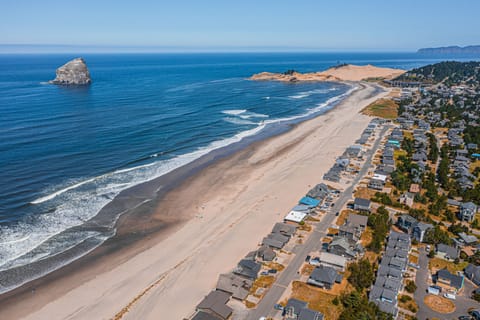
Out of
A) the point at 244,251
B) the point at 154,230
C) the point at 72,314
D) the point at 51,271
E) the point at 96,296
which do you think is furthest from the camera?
the point at 154,230

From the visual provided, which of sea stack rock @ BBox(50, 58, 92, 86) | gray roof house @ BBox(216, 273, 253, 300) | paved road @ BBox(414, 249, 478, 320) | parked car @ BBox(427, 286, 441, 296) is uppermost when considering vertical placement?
sea stack rock @ BBox(50, 58, 92, 86)

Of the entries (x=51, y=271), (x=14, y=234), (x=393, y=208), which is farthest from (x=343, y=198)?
(x=14, y=234)

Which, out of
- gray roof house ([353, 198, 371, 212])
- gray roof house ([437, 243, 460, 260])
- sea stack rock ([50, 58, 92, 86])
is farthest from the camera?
sea stack rock ([50, 58, 92, 86])

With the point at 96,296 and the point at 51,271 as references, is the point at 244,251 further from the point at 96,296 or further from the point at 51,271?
the point at 51,271

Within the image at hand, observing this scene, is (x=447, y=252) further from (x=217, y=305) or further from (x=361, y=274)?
(x=217, y=305)

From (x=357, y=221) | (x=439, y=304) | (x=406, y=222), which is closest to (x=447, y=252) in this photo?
(x=406, y=222)

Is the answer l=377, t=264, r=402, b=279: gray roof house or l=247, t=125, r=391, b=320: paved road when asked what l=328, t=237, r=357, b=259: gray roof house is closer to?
l=247, t=125, r=391, b=320: paved road

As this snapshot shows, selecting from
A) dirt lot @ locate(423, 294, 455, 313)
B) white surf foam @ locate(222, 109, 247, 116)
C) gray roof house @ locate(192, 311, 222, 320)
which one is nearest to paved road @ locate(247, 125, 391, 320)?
gray roof house @ locate(192, 311, 222, 320)
